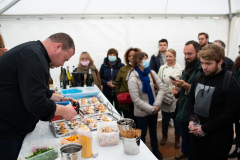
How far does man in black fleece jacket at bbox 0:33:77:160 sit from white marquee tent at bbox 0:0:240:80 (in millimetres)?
2703

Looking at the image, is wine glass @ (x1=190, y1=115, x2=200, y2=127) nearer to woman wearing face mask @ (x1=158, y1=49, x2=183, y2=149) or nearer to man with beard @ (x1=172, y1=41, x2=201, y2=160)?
man with beard @ (x1=172, y1=41, x2=201, y2=160)

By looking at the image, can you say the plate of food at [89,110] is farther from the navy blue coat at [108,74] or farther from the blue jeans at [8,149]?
the navy blue coat at [108,74]

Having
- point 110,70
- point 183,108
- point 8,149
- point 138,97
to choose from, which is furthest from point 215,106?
Answer: point 110,70

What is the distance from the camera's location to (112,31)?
4543 mm

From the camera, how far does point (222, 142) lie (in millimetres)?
1858

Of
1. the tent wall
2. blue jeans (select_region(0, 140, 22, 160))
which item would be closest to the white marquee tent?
the tent wall

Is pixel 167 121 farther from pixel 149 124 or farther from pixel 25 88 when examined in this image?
pixel 25 88

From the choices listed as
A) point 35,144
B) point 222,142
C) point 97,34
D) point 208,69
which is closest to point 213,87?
point 208,69

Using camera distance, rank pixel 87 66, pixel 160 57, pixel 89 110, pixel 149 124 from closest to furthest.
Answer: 1. pixel 89 110
2. pixel 149 124
3. pixel 87 66
4. pixel 160 57

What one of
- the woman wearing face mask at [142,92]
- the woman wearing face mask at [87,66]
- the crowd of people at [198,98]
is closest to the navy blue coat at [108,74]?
the woman wearing face mask at [87,66]

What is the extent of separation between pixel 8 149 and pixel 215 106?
2.00m
